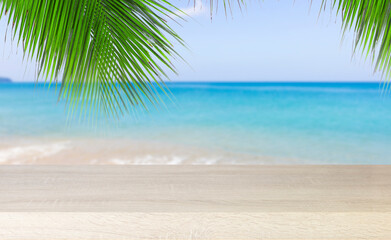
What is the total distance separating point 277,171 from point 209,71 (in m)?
5.36

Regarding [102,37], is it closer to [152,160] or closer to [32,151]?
[152,160]

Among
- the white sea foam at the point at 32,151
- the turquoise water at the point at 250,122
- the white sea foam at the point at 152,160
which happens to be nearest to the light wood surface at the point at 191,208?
the turquoise water at the point at 250,122

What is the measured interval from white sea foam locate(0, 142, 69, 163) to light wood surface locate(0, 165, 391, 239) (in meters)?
3.52

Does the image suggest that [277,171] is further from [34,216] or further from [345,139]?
[345,139]

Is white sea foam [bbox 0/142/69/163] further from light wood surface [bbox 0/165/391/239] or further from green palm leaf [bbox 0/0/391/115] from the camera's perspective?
green palm leaf [bbox 0/0/391/115]

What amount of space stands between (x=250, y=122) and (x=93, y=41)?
5.07 metres

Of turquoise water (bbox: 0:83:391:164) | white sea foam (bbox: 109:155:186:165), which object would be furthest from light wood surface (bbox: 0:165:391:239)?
white sea foam (bbox: 109:155:186:165)

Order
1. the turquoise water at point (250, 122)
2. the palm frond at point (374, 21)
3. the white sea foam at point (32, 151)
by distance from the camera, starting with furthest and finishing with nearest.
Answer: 1. the turquoise water at point (250, 122)
2. the white sea foam at point (32, 151)
3. the palm frond at point (374, 21)

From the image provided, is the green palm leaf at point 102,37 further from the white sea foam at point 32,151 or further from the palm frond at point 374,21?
the white sea foam at point 32,151

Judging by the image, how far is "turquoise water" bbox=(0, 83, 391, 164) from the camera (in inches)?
175

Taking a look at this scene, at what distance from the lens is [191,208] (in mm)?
655

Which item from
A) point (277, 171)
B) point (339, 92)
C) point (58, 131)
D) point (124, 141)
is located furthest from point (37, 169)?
point (339, 92)

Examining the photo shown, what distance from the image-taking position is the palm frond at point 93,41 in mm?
635

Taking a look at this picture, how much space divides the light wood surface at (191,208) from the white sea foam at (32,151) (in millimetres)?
3517
